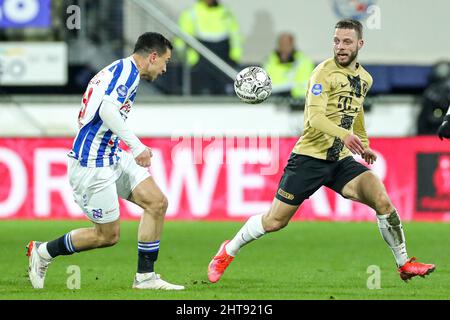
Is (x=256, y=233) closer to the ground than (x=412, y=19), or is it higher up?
closer to the ground

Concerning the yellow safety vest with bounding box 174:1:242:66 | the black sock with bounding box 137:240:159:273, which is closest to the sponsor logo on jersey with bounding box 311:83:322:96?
the black sock with bounding box 137:240:159:273

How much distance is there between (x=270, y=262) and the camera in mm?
11523

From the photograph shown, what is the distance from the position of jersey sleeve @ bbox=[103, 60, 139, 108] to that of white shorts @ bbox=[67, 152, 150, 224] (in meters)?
0.56

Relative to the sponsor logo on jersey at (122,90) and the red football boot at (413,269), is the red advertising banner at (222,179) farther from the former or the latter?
the sponsor logo on jersey at (122,90)

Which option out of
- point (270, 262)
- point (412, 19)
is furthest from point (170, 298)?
point (412, 19)

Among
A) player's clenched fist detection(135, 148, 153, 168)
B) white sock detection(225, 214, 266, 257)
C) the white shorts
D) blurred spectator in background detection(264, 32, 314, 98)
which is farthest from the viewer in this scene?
blurred spectator in background detection(264, 32, 314, 98)

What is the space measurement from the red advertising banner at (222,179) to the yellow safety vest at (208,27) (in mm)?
2591

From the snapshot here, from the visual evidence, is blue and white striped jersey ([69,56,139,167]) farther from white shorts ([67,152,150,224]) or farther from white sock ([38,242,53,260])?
white sock ([38,242,53,260])

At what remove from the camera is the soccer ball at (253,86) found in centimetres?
932

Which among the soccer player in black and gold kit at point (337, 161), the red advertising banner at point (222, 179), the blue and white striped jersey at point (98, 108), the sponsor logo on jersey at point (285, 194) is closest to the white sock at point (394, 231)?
the soccer player in black and gold kit at point (337, 161)

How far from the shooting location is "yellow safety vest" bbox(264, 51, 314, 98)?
17812mm

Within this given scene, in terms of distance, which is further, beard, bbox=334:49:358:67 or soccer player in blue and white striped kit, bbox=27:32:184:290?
beard, bbox=334:49:358:67

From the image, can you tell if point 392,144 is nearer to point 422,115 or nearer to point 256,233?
point 422,115
